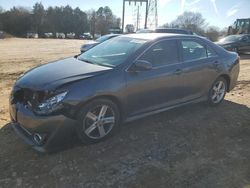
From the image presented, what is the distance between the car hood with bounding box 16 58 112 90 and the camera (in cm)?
424

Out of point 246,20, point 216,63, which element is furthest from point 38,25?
point 216,63

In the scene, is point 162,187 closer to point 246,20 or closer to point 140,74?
point 140,74

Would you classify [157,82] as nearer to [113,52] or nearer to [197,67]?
[113,52]

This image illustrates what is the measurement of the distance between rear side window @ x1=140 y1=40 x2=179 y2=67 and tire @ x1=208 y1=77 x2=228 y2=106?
4.52ft

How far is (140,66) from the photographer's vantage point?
4.78 meters

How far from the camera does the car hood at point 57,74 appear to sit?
4238 millimetres

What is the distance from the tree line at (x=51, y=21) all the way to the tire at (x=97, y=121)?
68962mm

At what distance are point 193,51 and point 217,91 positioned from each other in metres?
1.20

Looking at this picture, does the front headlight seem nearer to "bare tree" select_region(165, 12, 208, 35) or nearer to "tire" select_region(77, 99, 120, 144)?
"tire" select_region(77, 99, 120, 144)

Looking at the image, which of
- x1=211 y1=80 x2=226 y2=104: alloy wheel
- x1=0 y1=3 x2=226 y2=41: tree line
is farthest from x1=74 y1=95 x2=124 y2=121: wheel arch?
x1=0 y1=3 x2=226 y2=41: tree line

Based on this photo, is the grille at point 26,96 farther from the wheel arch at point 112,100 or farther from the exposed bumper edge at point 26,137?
the wheel arch at point 112,100

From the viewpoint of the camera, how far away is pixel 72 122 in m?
4.14

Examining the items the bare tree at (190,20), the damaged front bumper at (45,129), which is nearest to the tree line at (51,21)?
the bare tree at (190,20)

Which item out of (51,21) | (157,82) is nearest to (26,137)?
(157,82)
